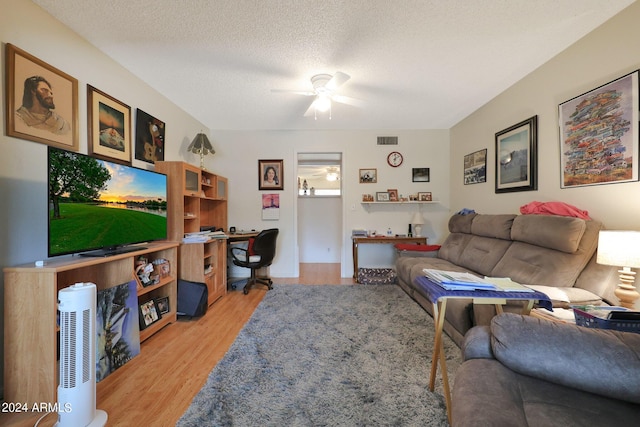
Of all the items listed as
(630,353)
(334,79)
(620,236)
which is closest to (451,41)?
(334,79)

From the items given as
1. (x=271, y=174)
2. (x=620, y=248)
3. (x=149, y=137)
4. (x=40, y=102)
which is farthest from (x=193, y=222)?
(x=620, y=248)

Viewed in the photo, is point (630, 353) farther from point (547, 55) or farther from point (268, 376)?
point (547, 55)

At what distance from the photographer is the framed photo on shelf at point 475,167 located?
327 cm

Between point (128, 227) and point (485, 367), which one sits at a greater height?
point (128, 227)

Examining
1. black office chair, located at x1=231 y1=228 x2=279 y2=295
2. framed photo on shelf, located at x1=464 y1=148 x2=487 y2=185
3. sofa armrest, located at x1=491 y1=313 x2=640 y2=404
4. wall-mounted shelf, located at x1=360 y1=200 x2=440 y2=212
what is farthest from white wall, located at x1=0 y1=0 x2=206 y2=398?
framed photo on shelf, located at x1=464 y1=148 x2=487 y2=185

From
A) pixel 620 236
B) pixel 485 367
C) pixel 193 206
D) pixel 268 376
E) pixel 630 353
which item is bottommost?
pixel 268 376

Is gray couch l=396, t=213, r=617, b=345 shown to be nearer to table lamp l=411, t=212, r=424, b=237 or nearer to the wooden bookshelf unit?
table lamp l=411, t=212, r=424, b=237

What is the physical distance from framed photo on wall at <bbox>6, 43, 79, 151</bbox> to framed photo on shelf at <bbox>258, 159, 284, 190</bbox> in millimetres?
2436

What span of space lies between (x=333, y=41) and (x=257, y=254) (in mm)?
2647

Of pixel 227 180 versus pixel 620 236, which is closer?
pixel 620 236

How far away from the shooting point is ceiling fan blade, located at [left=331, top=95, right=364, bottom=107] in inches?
117

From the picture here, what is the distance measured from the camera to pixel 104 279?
1.88m

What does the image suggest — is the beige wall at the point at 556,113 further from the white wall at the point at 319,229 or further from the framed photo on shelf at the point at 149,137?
the framed photo on shelf at the point at 149,137

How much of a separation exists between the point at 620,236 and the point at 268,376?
236cm
